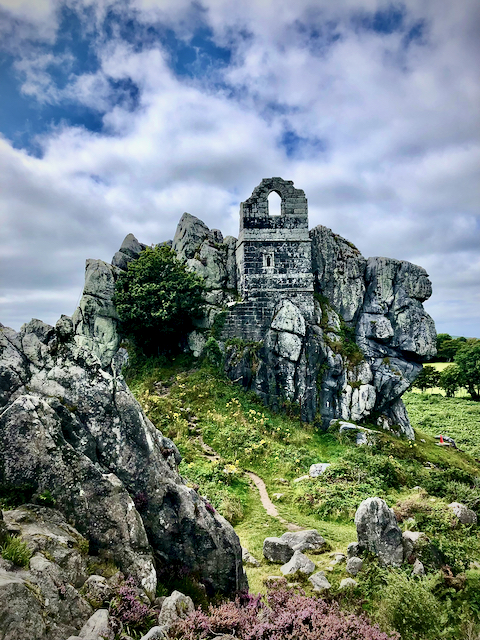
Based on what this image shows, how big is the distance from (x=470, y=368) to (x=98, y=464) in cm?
6068

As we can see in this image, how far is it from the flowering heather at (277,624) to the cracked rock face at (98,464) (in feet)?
4.17

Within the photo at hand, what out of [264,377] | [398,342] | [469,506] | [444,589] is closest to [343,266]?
[398,342]

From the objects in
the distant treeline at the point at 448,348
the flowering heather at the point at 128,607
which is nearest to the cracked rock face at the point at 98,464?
the flowering heather at the point at 128,607

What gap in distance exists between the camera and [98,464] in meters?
8.14

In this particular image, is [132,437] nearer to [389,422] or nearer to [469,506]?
[469,506]

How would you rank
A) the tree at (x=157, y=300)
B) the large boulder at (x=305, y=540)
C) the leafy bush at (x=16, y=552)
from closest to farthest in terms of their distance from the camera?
the leafy bush at (x=16, y=552) → the large boulder at (x=305, y=540) → the tree at (x=157, y=300)

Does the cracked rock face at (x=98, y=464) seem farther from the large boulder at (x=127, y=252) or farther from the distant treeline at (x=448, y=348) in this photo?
the distant treeline at (x=448, y=348)

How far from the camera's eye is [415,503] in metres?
15.2

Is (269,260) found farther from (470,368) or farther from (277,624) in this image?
(470,368)

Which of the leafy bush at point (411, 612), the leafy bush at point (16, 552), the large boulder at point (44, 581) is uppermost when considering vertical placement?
the leafy bush at point (16, 552)

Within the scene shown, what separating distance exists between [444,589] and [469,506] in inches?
266

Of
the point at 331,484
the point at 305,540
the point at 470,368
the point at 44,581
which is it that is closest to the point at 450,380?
the point at 470,368

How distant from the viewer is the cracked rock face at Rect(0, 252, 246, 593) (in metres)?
7.45

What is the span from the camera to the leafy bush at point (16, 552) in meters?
5.82
